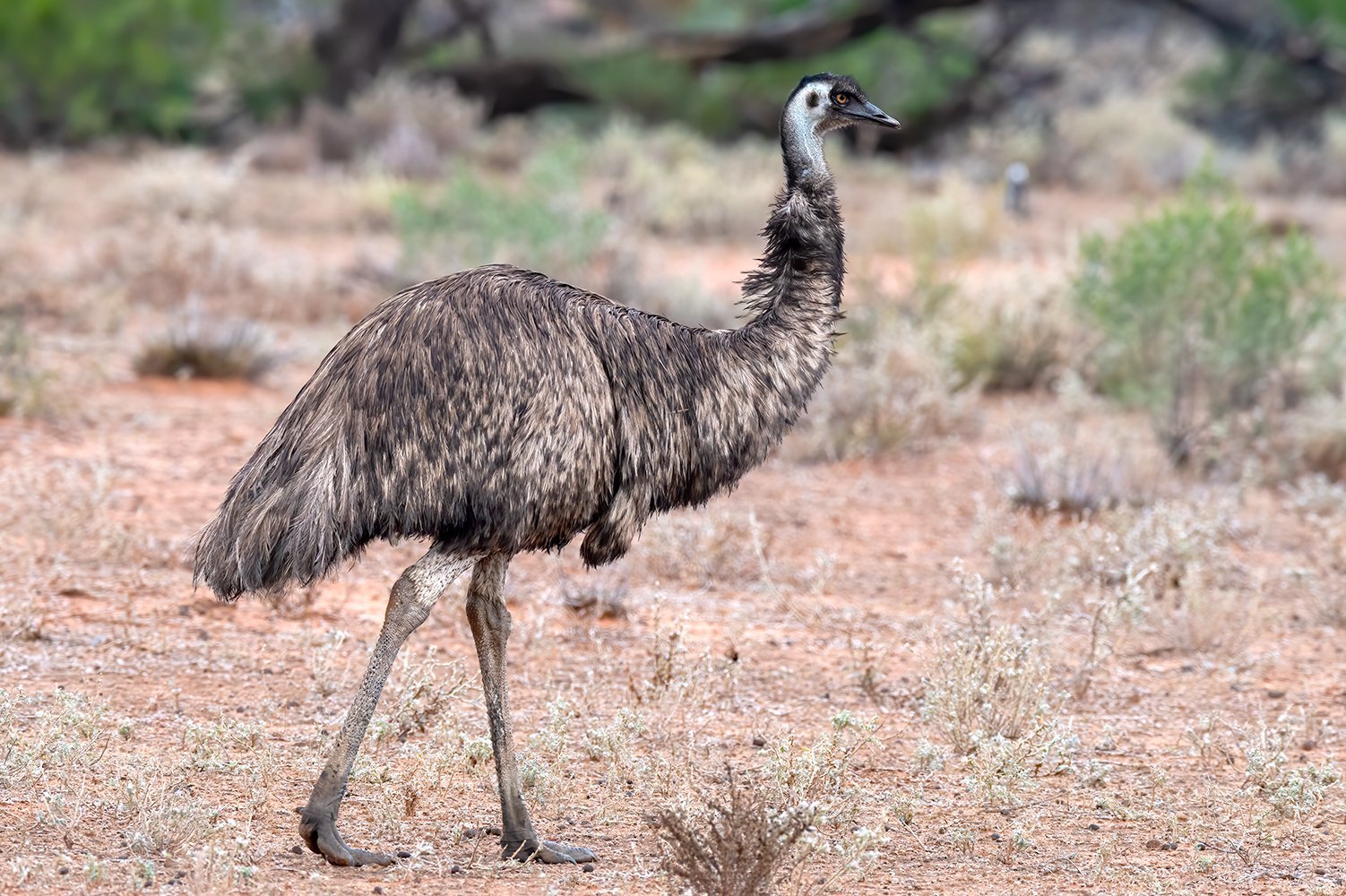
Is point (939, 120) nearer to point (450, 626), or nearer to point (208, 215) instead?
point (208, 215)

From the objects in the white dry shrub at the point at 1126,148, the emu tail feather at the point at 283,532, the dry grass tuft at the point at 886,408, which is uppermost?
the white dry shrub at the point at 1126,148

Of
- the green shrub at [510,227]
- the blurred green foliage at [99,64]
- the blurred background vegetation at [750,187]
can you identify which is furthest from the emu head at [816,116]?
the blurred green foliage at [99,64]

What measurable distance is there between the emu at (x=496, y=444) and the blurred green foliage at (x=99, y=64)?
15627mm

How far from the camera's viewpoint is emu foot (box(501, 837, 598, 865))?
4.49 meters

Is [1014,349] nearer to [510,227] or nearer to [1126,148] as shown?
[510,227]

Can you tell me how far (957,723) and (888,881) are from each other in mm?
1106

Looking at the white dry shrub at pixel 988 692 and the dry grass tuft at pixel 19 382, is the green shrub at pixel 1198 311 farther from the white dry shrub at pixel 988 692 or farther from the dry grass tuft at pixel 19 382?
the dry grass tuft at pixel 19 382

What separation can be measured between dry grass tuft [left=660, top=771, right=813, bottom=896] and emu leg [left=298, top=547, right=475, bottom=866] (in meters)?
0.73

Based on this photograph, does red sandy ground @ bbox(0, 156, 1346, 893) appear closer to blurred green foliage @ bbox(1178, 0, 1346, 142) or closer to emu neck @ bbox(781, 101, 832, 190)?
emu neck @ bbox(781, 101, 832, 190)

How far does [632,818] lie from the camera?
4.93 metres

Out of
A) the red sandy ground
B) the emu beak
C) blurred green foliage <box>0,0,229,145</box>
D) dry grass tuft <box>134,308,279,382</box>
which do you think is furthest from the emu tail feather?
blurred green foliage <box>0,0,229,145</box>

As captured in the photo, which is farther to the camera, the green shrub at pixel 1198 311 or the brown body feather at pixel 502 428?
the green shrub at pixel 1198 311

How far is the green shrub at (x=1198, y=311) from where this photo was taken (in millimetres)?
9523

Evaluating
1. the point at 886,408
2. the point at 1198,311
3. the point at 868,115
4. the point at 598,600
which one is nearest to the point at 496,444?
the point at 868,115
